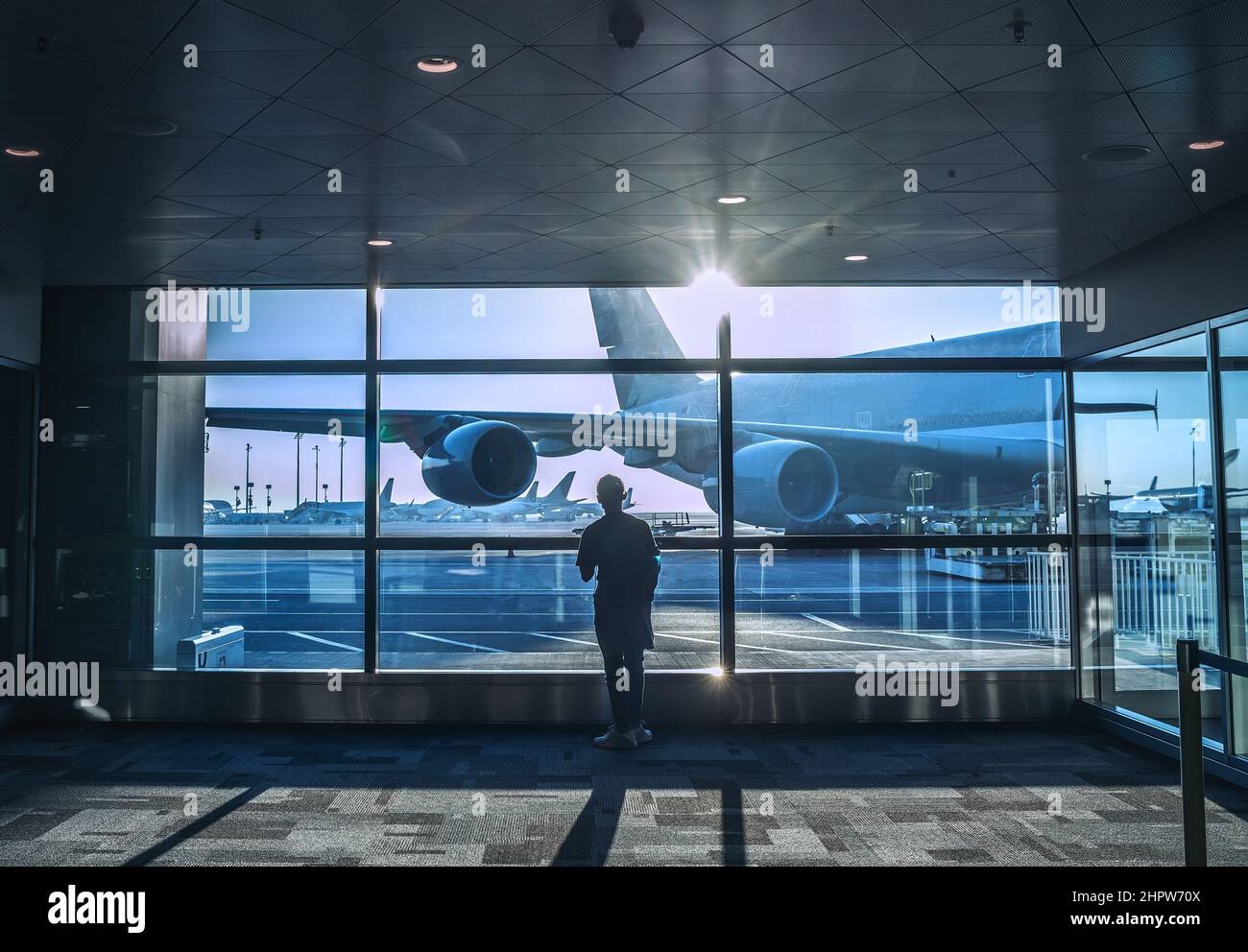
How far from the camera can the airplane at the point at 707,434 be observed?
5953 mm

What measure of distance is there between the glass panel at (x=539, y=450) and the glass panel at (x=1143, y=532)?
7.85ft

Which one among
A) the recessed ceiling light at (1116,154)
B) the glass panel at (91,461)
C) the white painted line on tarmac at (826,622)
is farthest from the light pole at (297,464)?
the white painted line on tarmac at (826,622)

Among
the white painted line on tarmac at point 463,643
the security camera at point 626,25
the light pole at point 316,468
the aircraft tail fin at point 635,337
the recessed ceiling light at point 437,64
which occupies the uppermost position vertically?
the recessed ceiling light at point 437,64

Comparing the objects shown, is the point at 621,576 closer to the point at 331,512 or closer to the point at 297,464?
the point at 331,512

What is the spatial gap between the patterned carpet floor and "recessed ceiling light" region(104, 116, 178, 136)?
2.74m

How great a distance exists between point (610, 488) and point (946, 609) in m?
3.26

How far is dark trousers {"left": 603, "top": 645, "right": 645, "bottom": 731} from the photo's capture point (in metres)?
5.23

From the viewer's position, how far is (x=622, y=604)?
515 centimetres

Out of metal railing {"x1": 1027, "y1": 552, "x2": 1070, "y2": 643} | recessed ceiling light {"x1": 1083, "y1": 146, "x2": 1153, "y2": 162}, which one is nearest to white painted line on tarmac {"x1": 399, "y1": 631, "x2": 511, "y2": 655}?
metal railing {"x1": 1027, "y1": 552, "x2": 1070, "y2": 643}

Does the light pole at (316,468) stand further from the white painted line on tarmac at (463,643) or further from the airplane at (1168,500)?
the airplane at (1168,500)

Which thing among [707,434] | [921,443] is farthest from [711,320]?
[921,443]

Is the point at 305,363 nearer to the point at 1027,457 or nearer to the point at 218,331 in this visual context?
the point at 218,331

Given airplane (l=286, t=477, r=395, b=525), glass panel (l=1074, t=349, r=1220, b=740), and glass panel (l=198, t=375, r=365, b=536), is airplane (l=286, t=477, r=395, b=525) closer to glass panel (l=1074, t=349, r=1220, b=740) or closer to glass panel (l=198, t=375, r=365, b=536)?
glass panel (l=198, t=375, r=365, b=536)
